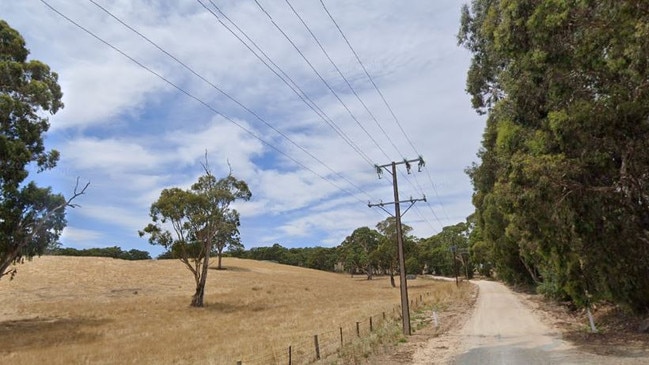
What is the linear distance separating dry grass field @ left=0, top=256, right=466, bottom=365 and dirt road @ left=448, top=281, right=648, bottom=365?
320 inches

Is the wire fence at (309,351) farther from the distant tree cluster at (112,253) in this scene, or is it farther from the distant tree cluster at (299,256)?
the distant tree cluster at (112,253)

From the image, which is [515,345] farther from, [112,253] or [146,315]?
[112,253]

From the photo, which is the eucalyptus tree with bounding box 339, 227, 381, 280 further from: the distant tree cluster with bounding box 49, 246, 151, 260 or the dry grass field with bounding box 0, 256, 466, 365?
the distant tree cluster with bounding box 49, 246, 151, 260

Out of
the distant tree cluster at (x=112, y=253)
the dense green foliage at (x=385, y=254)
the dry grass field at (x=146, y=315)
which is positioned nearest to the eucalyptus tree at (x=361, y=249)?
the dense green foliage at (x=385, y=254)

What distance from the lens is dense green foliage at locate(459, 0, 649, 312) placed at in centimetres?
1024

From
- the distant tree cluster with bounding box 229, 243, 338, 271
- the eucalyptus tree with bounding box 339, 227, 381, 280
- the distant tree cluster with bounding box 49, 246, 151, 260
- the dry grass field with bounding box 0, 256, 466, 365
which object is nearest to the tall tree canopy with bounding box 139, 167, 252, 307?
the dry grass field with bounding box 0, 256, 466, 365

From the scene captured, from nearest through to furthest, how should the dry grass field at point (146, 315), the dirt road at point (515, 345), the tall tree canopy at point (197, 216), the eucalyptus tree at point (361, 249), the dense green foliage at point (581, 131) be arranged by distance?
the dense green foliage at point (581, 131), the dirt road at point (515, 345), the dry grass field at point (146, 315), the tall tree canopy at point (197, 216), the eucalyptus tree at point (361, 249)

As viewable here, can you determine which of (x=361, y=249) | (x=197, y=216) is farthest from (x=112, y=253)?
(x=197, y=216)

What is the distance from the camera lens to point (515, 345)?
17016mm

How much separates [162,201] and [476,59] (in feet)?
107

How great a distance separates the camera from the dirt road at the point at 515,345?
1377 centimetres

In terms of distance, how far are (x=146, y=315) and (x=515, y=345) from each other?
29.7 metres

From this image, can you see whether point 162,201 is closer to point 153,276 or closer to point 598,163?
point 153,276

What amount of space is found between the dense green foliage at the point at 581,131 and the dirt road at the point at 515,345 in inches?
134
